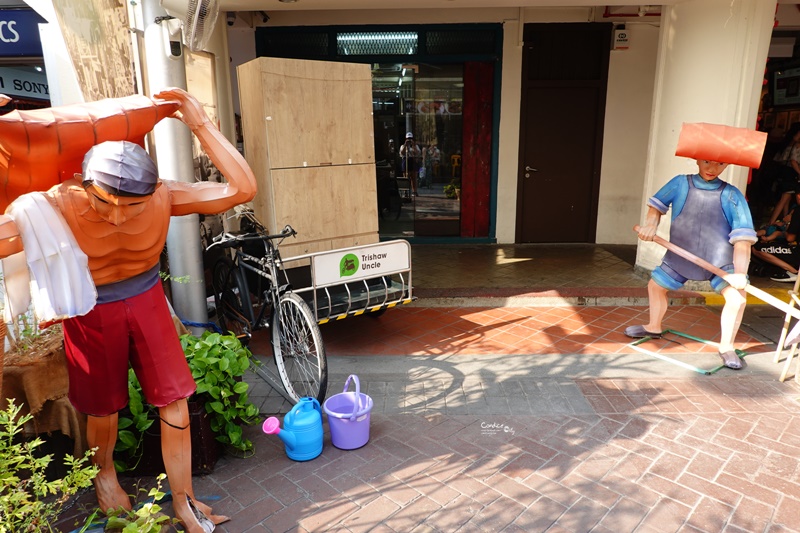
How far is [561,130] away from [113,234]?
766 centimetres

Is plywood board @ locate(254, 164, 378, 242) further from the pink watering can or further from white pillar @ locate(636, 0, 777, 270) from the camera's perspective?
white pillar @ locate(636, 0, 777, 270)

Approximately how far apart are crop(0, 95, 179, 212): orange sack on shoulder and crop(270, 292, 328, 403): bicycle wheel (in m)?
1.84

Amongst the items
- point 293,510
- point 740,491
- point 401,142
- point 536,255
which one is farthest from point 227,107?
point 740,491

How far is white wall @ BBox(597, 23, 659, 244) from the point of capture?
857 cm

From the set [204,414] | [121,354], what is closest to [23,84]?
[204,414]

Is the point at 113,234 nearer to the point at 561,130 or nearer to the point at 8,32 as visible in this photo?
the point at 8,32

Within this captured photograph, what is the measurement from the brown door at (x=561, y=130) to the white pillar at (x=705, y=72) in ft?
5.61

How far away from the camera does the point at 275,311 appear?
173 inches

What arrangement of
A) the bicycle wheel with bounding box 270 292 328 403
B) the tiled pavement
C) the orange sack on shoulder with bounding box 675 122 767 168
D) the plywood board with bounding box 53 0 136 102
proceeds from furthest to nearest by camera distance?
the orange sack on shoulder with bounding box 675 122 767 168, the plywood board with bounding box 53 0 136 102, the bicycle wheel with bounding box 270 292 328 403, the tiled pavement

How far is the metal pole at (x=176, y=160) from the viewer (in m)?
4.09

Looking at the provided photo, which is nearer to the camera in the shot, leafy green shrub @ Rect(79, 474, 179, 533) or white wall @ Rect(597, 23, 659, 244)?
leafy green shrub @ Rect(79, 474, 179, 533)

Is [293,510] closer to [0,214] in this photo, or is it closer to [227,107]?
[0,214]

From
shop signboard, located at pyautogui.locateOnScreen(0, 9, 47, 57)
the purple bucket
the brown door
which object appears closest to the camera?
the purple bucket

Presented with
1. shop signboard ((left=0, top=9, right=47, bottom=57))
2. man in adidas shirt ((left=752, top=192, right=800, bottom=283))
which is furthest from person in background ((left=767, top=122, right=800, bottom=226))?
shop signboard ((left=0, top=9, right=47, bottom=57))
